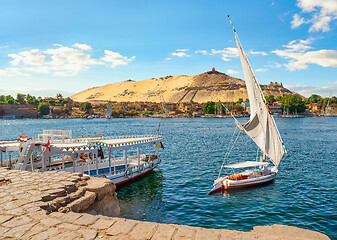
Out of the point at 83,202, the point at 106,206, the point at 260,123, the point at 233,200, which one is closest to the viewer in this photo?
the point at 83,202

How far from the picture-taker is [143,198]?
777 inches

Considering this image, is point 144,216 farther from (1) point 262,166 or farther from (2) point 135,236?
(1) point 262,166

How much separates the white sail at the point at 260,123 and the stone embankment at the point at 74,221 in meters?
14.5

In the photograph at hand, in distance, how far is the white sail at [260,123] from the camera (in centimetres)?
2114

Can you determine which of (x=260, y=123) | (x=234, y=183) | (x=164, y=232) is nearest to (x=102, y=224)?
(x=164, y=232)

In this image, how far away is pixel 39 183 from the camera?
10531 millimetres

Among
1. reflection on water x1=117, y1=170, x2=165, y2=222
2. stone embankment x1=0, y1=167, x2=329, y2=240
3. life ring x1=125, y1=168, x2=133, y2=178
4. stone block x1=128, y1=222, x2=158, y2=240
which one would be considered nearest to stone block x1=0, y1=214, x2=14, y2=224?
stone embankment x1=0, y1=167, x2=329, y2=240

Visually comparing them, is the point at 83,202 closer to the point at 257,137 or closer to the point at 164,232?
the point at 164,232

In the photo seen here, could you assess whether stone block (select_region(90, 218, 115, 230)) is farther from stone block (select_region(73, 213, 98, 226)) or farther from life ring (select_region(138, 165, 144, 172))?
life ring (select_region(138, 165, 144, 172))

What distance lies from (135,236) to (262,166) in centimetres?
2053

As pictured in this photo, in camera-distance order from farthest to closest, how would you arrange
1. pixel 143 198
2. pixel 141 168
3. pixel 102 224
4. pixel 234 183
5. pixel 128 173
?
pixel 141 168 → pixel 128 173 → pixel 234 183 → pixel 143 198 → pixel 102 224

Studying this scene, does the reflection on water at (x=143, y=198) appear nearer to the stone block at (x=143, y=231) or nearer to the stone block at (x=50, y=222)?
the stone block at (x=143, y=231)

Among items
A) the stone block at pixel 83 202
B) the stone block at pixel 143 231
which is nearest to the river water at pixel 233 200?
the stone block at pixel 83 202

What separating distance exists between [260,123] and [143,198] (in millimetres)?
11375
